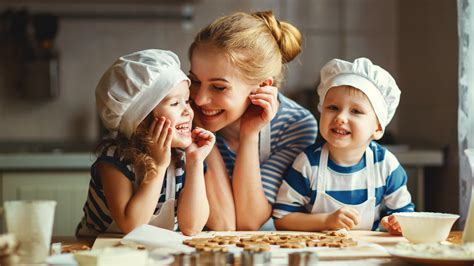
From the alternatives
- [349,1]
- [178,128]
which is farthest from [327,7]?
[178,128]

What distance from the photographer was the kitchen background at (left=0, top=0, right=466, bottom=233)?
313 cm

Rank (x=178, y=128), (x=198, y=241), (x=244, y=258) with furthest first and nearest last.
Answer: (x=178, y=128), (x=198, y=241), (x=244, y=258)

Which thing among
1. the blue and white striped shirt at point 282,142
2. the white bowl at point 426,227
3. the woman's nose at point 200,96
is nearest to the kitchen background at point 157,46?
the blue and white striped shirt at point 282,142

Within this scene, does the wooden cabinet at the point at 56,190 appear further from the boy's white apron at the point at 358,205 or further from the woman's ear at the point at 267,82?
the boy's white apron at the point at 358,205

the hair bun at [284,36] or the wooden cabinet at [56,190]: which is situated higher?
the hair bun at [284,36]

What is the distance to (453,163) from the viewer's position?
2746mm

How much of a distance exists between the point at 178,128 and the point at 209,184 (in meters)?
0.21

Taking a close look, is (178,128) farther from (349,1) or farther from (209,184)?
(349,1)

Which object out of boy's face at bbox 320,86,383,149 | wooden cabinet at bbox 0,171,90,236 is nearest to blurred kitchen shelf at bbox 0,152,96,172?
wooden cabinet at bbox 0,171,90,236

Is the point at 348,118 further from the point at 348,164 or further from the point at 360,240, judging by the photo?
the point at 360,240

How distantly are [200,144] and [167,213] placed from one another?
0.18 m

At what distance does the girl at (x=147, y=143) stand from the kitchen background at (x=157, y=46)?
54.9 inches

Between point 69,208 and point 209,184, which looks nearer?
point 209,184

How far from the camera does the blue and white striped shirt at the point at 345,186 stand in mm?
1721
